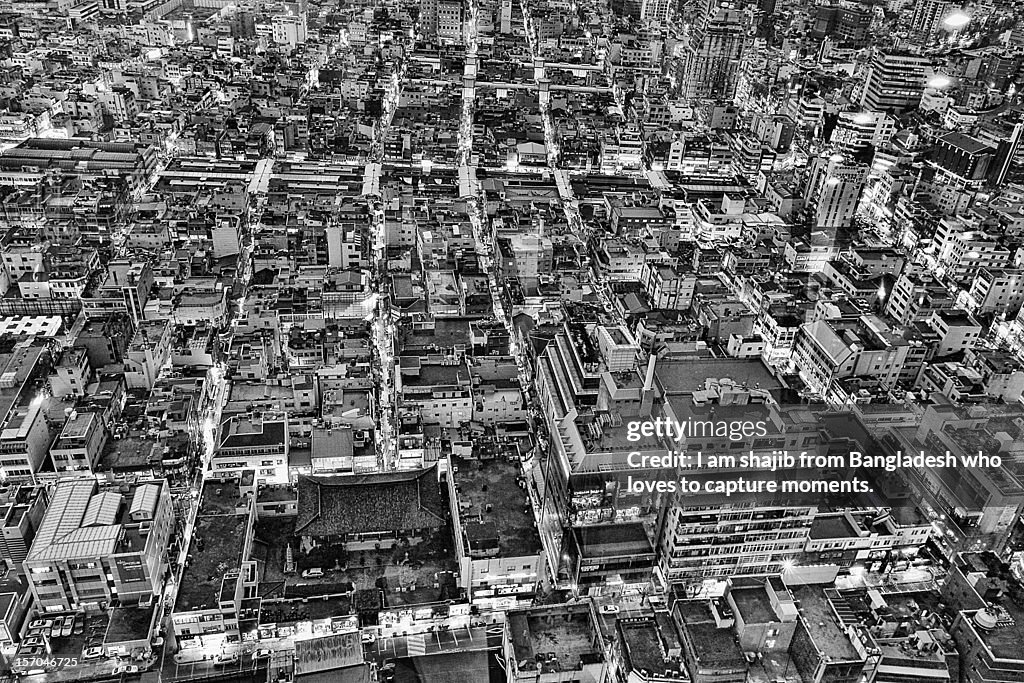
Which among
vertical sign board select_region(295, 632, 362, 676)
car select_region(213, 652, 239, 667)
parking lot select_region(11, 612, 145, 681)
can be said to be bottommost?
car select_region(213, 652, 239, 667)

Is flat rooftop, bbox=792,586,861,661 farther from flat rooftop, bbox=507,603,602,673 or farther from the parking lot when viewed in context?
the parking lot

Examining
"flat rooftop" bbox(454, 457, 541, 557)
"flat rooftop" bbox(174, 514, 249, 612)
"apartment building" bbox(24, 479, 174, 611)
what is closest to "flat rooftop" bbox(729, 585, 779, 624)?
"flat rooftop" bbox(454, 457, 541, 557)

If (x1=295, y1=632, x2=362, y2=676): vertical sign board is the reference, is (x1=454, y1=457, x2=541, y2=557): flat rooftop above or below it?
above

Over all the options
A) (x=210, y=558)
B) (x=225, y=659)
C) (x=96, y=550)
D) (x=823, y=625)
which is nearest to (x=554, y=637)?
(x=823, y=625)

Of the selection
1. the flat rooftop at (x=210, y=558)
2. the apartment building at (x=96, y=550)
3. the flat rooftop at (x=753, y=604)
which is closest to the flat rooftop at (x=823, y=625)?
the flat rooftop at (x=753, y=604)

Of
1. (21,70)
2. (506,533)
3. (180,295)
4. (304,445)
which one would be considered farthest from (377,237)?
(21,70)

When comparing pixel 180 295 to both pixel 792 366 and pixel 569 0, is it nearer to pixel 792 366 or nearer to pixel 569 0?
pixel 792 366

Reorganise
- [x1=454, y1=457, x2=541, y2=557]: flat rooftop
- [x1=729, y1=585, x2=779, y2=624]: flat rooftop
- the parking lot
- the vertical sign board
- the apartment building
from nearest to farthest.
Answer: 1. the vertical sign board
2. the parking lot
3. the apartment building
4. [x1=729, y1=585, x2=779, y2=624]: flat rooftop
5. [x1=454, y1=457, x2=541, y2=557]: flat rooftop
